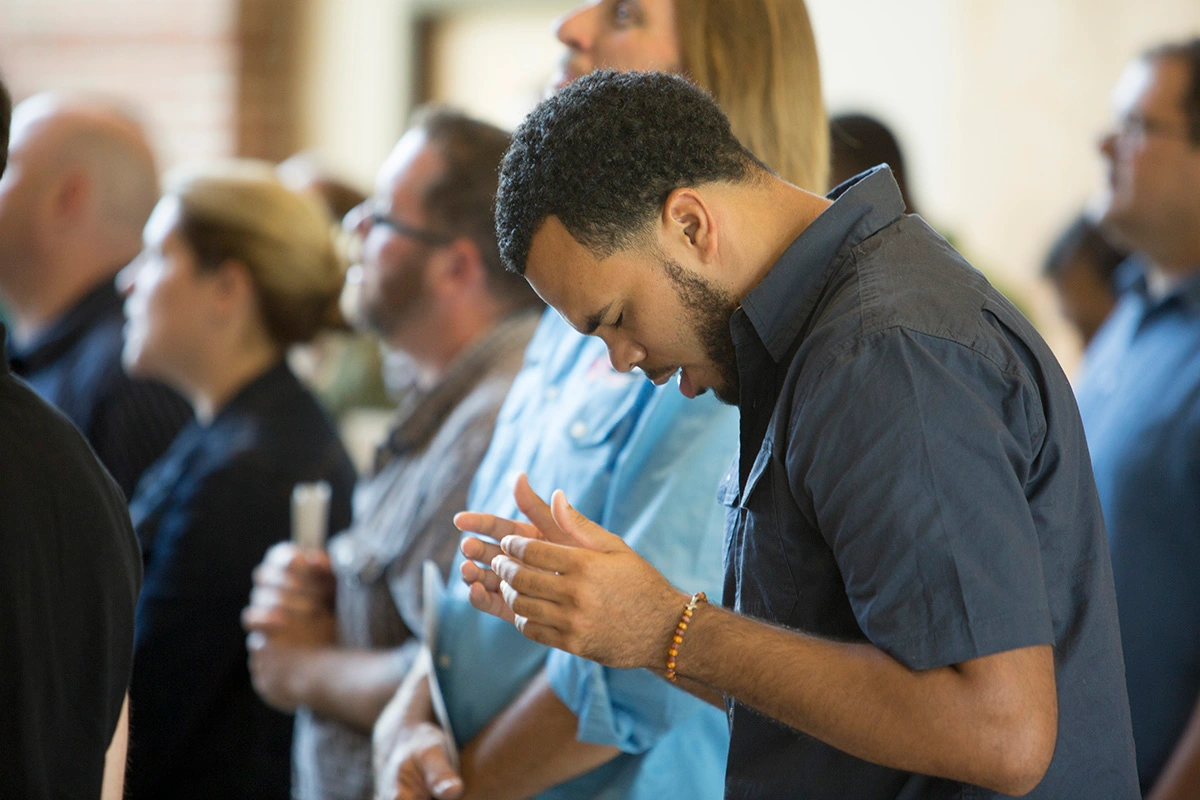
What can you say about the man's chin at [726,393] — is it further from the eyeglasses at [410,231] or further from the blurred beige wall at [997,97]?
the blurred beige wall at [997,97]

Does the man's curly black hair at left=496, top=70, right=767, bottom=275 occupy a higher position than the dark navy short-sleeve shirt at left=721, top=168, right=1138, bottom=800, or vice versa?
the man's curly black hair at left=496, top=70, right=767, bottom=275

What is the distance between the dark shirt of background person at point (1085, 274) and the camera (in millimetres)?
3191

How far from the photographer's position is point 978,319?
0.88 meters

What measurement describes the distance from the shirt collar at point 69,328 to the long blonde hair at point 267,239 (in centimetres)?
41

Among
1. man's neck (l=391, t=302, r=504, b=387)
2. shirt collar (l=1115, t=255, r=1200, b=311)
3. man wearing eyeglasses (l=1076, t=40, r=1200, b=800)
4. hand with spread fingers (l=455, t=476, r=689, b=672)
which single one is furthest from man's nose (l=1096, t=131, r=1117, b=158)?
hand with spread fingers (l=455, t=476, r=689, b=672)

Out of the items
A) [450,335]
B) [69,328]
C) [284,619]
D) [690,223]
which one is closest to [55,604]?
[690,223]

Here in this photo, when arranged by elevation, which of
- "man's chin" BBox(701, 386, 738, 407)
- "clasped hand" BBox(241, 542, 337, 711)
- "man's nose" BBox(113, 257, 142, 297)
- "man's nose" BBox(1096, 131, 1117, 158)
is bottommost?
"clasped hand" BBox(241, 542, 337, 711)

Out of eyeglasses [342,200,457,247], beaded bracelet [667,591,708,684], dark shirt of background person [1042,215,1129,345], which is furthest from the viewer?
dark shirt of background person [1042,215,1129,345]

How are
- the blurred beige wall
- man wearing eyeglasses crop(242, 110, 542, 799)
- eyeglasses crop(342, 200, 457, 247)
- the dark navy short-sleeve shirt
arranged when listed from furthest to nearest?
the blurred beige wall → eyeglasses crop(342, 200, 457, 247) → man wearing eyeglasses crop(242, 110, 542, 799) → the dark navy short-sleeve shirt

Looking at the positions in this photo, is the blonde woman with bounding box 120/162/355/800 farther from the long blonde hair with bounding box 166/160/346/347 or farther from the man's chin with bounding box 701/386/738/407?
Result: the man's chin with bounding box 701/386/738/407

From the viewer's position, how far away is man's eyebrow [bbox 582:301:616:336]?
102 cm

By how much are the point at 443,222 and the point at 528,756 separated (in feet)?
3.10

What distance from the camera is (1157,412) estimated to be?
6.86ft

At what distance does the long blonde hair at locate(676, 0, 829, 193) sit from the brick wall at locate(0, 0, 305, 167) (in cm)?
352
